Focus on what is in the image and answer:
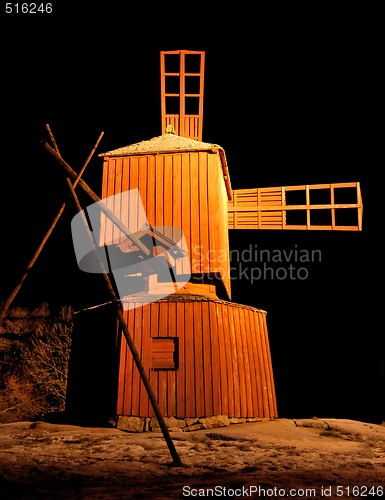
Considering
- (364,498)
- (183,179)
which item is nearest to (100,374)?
(183,179)

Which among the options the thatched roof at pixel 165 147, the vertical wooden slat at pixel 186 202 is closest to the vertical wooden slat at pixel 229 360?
the vertical wooden slat at pixel 186 202

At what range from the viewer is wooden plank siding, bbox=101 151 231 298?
14750 millimetres

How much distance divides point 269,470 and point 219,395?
5414 mm

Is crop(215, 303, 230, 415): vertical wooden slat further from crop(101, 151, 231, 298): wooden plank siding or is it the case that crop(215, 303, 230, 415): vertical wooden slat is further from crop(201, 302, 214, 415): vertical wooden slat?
crop(101, 151, 231, 298): wooden plank siding

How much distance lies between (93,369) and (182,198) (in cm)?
584

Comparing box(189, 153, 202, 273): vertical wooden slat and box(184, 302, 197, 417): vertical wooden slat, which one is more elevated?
box(189, 153, 202, 273): vertical wooden slat

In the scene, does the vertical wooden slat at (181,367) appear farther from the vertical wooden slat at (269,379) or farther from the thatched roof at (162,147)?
the thatched roof at (162,147)

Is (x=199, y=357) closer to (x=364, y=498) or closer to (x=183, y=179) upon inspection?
(x=183, y=179)

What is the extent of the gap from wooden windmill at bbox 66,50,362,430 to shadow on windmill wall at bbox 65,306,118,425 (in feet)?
1.38

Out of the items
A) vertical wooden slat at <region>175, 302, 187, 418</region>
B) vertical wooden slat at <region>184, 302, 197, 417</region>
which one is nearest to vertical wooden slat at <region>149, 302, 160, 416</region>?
vertical wooden slat at <region>175, 302, 187, 418</region>

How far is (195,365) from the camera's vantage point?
43.7 feet

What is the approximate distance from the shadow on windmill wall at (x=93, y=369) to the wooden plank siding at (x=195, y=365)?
1.89 ft

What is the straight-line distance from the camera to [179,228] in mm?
14898

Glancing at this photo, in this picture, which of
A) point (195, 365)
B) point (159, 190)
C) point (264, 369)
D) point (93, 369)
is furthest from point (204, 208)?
point (93, 369)
